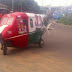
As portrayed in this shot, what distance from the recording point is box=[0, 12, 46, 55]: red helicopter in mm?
9635

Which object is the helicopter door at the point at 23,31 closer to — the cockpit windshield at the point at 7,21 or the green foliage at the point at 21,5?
A: the cockpit windshield at the point at 7,21

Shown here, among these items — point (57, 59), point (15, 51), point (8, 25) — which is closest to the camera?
point (57, 59)

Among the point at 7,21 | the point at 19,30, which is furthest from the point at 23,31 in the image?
the point at 7,21

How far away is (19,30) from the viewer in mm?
10148

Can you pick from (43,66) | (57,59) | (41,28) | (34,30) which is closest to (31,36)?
(34,30)

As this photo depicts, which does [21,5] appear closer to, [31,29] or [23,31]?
[31,29]

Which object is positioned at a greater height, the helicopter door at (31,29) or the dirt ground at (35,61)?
the helicopter door at (31,29)

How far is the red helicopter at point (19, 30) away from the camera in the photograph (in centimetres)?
964

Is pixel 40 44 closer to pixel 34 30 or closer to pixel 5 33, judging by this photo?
pixel 34 30

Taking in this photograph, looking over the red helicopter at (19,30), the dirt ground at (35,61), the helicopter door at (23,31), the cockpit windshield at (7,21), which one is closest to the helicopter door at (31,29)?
the red helicopter at (19,30)

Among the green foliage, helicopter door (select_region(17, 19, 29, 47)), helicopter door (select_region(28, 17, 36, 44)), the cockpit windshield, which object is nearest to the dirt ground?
helicopter door (select_region(17, 19, 29, 47))

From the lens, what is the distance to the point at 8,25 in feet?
32.8

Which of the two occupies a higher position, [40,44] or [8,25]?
[8,25]

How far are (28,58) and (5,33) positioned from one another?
1.63 metres
